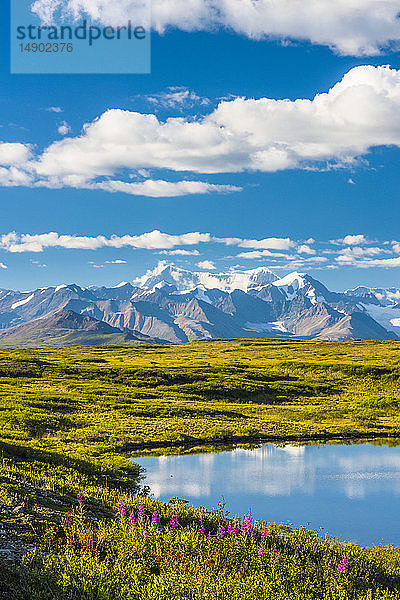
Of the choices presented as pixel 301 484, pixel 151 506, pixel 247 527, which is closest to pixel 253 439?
pixel 301 484

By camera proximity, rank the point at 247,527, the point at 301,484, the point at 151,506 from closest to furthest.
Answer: the point at 247,527, the point at 151,506, the point at 301,484

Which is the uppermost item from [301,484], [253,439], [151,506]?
[151,506]

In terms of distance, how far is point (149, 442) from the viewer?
5444 centimetres

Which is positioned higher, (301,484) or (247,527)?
(247,527)

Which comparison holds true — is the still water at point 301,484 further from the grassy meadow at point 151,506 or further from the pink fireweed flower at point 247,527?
the pink fireweed flower at point 247,527

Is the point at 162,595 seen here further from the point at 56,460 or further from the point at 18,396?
the point at 18,396

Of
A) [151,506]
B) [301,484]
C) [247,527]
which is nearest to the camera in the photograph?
[247,527]

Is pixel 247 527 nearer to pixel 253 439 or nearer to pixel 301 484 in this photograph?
pixel 301 484

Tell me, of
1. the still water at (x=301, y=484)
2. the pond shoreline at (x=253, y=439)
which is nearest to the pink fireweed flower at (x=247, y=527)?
the still water at (x=301, y=484)

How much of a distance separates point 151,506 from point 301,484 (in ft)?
60.3

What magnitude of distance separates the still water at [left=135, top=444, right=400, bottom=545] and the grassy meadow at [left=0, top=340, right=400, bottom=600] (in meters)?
2.90

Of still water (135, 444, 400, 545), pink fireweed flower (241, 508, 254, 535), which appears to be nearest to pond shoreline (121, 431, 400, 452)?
still water (135, 444, 400, 545)

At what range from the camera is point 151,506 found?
27844mm

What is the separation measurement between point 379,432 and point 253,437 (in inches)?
711
